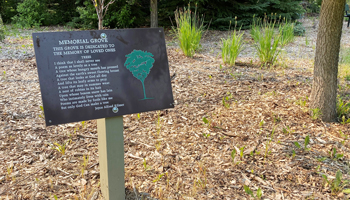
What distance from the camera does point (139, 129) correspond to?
123 inches

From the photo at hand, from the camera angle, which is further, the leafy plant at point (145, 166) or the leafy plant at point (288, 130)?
the leafy plant at point (288, 130)

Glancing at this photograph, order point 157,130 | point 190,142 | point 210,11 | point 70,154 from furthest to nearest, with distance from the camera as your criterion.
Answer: point 210,11 → point 157,130 → point 190,142 → point 70,154

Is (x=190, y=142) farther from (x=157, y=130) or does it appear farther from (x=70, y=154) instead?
(x=70, y=154)

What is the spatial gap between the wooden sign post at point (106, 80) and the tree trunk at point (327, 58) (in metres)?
1.81

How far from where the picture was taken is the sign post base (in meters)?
1.92

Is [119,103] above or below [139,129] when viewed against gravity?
above

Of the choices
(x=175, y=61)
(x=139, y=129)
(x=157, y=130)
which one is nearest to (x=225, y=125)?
(x=157, y=130)

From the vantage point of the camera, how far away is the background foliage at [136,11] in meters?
8.71

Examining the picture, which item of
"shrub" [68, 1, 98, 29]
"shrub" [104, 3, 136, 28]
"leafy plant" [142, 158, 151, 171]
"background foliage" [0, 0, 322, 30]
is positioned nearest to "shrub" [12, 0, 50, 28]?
"background foliage" [0, 0, 322, 30]

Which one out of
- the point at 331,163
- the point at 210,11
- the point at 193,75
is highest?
the point at 210,11

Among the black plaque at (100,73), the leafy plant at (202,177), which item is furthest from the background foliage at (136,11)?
the black plaque at (100,73)

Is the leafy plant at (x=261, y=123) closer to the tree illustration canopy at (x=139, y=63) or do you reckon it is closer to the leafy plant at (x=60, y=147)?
the tree illustration canopy at (x=139, y=63)

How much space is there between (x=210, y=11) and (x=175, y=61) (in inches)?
201

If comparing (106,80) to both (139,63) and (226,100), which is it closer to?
(139,63)
